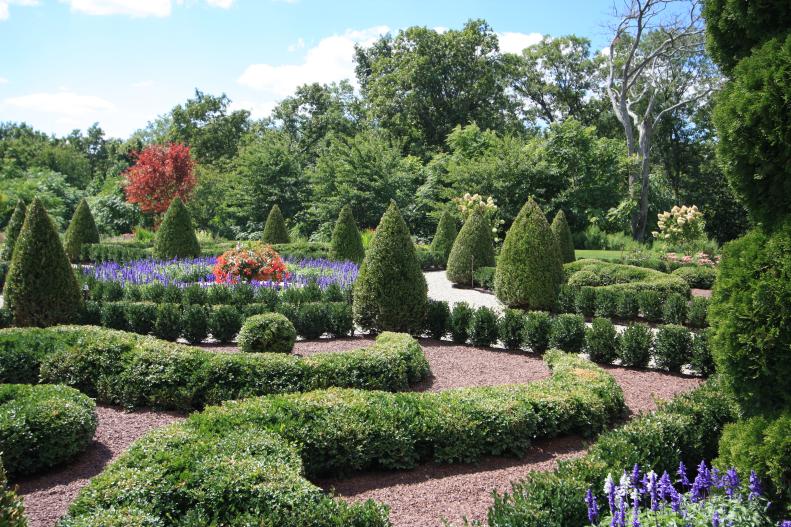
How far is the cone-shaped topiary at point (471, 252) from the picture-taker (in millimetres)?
16422

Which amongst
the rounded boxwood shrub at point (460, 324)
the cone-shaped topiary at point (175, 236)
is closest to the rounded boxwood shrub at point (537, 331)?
the rounded boxwood shrub at point (460, 324)

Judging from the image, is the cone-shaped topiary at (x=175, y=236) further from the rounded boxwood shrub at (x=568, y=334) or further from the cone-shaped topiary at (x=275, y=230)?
the rounded boxwood shrub at (x=568, y=334)

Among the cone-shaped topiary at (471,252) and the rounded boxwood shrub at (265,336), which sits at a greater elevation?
the cone-shaped topiary at (471,252)

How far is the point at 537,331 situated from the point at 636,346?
4.65 ft

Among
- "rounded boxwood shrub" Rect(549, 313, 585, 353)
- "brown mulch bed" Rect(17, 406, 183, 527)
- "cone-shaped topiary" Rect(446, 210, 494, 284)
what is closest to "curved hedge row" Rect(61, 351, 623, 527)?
"brown mulch bed" Rect(17, 406, 183, 527)

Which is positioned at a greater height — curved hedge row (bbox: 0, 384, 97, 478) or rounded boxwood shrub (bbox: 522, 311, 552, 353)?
rounded boxwood shrub (bbox: 522, 311, 552, 353)

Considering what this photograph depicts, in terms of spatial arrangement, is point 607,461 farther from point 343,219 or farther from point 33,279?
point 343,219

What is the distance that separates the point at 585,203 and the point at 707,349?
2113cm

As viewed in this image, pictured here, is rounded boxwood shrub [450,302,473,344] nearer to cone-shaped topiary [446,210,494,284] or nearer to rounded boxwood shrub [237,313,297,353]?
rounded boxwood shrub [237,313,297,353]

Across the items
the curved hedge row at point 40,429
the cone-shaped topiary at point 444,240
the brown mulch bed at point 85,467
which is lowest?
the brown mulch bed at point 85,467

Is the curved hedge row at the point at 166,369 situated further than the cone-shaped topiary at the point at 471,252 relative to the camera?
No

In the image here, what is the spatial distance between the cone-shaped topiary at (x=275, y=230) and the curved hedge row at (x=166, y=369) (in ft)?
51.3

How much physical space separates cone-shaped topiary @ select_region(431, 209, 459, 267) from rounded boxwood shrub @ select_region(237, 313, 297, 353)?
43.3 feet

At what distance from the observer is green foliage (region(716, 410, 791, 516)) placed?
3391 mm
